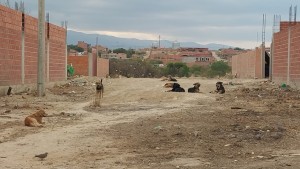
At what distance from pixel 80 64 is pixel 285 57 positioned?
22669mm

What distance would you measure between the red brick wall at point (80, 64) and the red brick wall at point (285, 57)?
1923 centimetres

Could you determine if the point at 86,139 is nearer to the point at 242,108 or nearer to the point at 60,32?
the point at 242,108

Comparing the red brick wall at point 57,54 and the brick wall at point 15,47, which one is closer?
the brick wall at point 15,47

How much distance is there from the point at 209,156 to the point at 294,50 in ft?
64.5

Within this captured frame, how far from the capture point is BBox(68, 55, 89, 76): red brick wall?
152 feet

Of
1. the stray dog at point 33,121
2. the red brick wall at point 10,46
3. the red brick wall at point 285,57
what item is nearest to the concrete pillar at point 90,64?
the red brick wall at point 285,57

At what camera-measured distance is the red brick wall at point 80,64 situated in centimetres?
4641

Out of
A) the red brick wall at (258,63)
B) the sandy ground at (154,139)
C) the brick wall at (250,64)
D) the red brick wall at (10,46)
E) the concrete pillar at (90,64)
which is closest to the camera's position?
the sandy ground at (154,139)

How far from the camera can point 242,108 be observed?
15.7m

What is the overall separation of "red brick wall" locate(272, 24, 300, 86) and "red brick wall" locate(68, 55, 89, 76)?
757 inches

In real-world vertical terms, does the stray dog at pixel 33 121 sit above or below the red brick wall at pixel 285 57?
below

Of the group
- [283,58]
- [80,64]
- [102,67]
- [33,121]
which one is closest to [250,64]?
[80,64]

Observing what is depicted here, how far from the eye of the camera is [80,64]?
4675 cm

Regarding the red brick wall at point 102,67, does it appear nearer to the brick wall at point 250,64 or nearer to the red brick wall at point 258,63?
the brick wall at point 250,64
